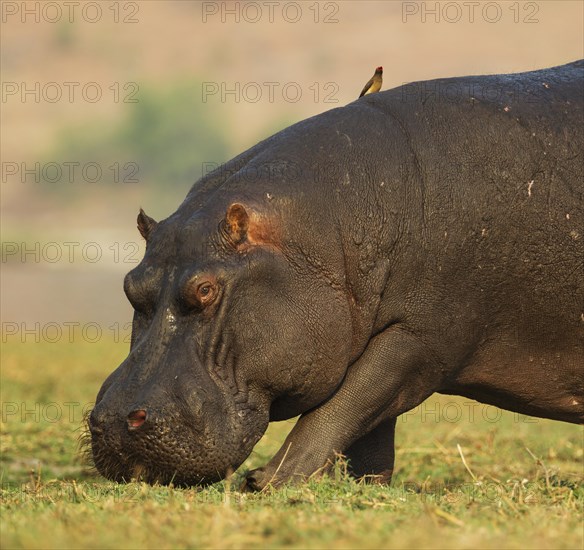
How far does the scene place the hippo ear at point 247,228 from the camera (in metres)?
5.37

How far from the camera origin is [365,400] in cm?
559

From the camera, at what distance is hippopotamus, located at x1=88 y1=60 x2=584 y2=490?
5250mm

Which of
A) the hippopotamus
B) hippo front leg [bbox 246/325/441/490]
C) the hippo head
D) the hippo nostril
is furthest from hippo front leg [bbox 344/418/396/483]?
the hippo nostril

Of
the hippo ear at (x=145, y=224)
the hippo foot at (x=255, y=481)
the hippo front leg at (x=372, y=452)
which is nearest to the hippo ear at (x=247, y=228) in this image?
the hippo ear at (x=145, y=224)

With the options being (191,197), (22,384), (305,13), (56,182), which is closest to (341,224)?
(191,197)

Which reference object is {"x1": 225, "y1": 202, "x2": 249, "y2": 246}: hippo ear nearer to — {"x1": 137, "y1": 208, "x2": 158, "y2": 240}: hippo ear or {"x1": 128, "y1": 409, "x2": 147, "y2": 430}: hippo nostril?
{"x1": 137, "y1": 208, "x2": 158, "y2": 240}: hippo ear

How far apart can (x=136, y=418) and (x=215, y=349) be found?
1.45 ft

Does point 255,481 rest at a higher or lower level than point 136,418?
lower

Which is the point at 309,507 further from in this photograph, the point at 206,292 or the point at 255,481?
the point at 206,292

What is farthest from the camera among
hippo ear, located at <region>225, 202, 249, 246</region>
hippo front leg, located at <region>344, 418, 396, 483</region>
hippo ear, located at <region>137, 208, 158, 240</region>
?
hippo front leg, located at <region>344, 418, 396, 483</region>

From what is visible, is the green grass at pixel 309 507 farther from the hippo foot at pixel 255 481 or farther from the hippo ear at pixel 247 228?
the hippo ear at pixel 247 228

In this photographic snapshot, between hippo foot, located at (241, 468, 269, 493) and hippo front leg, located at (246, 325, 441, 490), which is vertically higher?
hippo front leg, located at (246, 325, 441, 490)

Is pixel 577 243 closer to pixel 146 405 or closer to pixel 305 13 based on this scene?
pixel 146 405

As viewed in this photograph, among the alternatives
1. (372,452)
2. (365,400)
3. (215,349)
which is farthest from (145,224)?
(372,452)
